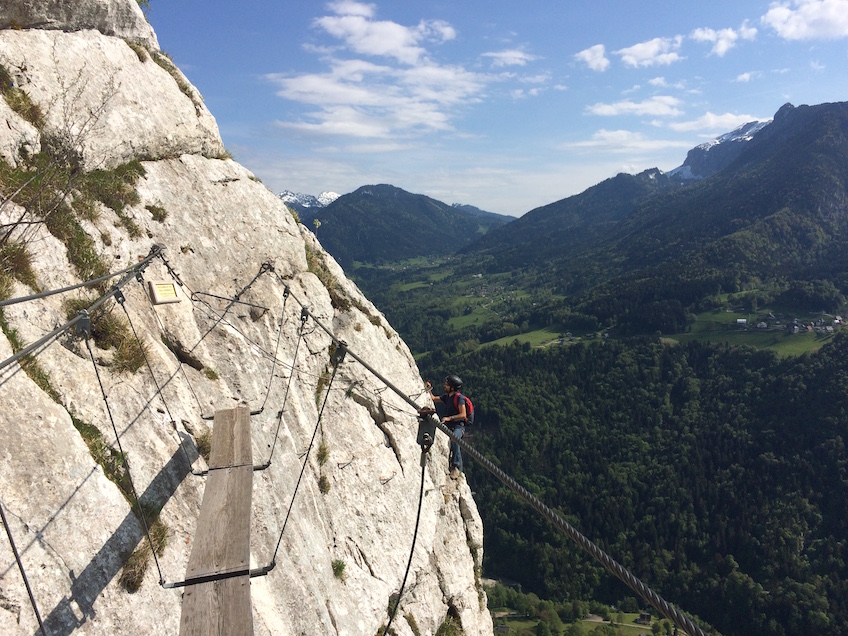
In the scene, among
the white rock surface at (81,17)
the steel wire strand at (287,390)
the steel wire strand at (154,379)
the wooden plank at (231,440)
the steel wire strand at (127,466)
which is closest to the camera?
the steel wire strand at (127,466)

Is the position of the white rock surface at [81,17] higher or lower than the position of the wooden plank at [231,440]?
higher

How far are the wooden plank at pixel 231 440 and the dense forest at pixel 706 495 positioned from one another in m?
157

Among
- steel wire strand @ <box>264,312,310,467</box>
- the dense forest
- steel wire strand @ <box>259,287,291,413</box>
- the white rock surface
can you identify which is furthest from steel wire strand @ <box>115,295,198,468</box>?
the dense forest

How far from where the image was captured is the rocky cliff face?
22.8 feet

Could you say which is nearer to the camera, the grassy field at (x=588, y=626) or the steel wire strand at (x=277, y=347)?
the steel wire strand at (x=277, y=347)

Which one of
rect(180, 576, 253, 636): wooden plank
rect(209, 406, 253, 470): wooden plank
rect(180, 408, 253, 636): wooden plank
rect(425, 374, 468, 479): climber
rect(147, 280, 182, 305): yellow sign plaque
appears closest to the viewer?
rect(180, 576, 253, 636): wooden plank

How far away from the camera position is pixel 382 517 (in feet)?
45.4

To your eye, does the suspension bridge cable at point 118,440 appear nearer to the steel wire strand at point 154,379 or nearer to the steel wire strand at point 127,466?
the steel wire strand at point 127,466

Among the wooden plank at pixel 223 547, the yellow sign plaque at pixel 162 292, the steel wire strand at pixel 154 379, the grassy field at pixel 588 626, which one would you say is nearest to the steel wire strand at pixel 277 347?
the steel wire strand at pixel 154 379

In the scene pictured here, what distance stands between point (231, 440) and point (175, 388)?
2.32 meters

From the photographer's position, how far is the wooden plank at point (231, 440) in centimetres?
821

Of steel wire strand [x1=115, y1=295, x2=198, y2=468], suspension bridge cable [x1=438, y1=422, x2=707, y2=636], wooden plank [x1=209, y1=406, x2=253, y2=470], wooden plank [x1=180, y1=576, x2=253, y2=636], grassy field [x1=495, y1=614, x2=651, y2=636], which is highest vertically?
steel wire strand [x1=115, y1=295, x2=198, y2=468]

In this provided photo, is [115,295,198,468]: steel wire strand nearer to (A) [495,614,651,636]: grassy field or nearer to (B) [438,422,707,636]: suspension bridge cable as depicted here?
(B) [438,422,707,636]: suspension bridge cable

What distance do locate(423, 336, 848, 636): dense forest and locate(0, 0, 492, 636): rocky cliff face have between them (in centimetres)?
15003
